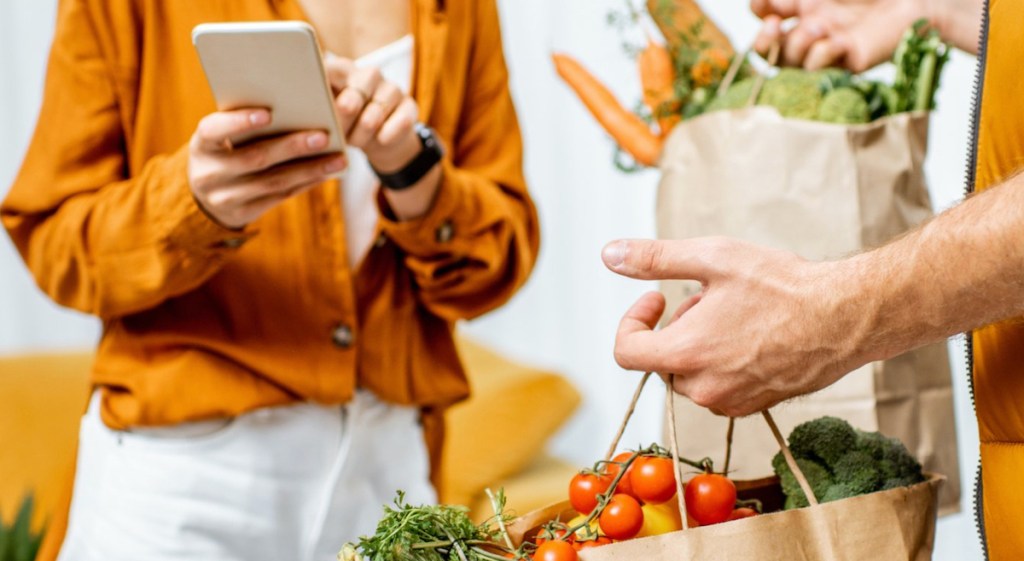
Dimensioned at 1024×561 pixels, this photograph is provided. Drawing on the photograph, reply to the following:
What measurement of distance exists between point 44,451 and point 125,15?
1606 mm

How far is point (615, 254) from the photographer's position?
30.0 inches

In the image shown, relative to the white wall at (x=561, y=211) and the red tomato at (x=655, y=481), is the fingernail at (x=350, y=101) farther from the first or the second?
the white wall at (x=561, y=211)

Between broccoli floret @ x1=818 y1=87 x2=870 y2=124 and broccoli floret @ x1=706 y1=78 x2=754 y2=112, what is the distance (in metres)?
0.08

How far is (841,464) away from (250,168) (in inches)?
24.0

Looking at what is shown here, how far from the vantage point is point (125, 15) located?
107 cm

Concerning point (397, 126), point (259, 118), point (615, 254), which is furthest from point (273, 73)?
point (615, 254)

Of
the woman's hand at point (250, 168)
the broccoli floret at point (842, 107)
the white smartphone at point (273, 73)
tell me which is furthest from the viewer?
the broccoli floret at point (842, 107)

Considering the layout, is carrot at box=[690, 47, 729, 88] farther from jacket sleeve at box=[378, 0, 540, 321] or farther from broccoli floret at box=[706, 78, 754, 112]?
jacket sleeve at box=[378, 0, 540, 321]

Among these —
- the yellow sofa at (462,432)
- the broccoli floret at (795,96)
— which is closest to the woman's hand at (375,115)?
the broccoli floret at (795,96)

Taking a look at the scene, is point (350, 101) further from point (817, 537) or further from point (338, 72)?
point (817, 537)

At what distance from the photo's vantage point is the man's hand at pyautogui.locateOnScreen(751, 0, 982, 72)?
1.17 meters

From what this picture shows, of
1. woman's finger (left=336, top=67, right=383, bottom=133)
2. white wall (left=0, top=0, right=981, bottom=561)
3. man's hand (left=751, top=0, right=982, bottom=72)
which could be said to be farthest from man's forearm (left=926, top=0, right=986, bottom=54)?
white wall (left=0, top=0, right=981, bottom=561)

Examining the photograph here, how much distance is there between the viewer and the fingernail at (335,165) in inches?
40.6

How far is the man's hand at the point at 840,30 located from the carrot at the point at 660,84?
116 millimetres
